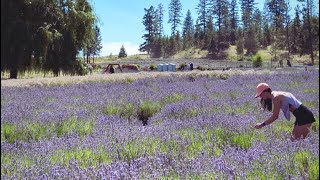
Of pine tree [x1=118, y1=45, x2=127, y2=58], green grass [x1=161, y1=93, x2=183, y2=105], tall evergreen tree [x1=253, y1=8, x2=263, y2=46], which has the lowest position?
green grass [x1=161, y1=93, x2=183, y2=105]

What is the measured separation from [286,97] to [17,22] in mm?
19086

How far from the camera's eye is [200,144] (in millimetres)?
4781

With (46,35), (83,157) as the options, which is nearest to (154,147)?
(83,157)

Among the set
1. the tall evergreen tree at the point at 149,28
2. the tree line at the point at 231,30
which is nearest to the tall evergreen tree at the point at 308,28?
the tree line at the point at 231,30

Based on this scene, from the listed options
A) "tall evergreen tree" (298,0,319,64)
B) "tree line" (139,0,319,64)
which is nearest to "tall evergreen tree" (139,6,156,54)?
"tree line" (139,0,319,64)

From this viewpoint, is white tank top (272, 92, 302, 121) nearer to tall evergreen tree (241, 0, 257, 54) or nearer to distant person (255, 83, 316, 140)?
distant person (255, 83, 316, 140)

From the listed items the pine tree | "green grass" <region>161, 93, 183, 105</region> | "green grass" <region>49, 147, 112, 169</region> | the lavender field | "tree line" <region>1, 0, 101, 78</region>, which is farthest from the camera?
the pine tree

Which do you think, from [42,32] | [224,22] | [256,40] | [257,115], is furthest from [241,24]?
[257,115]

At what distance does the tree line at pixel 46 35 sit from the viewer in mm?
22828

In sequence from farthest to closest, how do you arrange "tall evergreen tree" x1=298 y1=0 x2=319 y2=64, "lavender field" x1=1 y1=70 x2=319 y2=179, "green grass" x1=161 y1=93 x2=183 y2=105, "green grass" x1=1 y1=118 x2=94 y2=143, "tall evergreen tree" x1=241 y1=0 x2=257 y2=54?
"tall evergreen tree" x1=241 y1=0 x2=257 y2=54
"tall evergreen tree" x1=298 y1=0 x2=319 y2=64
"green grass" x1=161 y1=93 x2=183 y2=105
"green grass" x1=1 y1=118 x2=94 y2=143
"lavender field" x1=1 y1=70 x2=319 y2=179

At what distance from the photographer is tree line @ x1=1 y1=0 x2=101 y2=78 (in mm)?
22828

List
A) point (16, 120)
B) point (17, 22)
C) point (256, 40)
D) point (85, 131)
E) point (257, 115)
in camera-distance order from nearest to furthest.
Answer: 1. point (85, 131)
2. point (16, 120)
3. point (257, 115)
4. point (17, 22)
5. point (256, 40)

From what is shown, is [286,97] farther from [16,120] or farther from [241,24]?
[241,24]

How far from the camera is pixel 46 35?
75.2 feet
